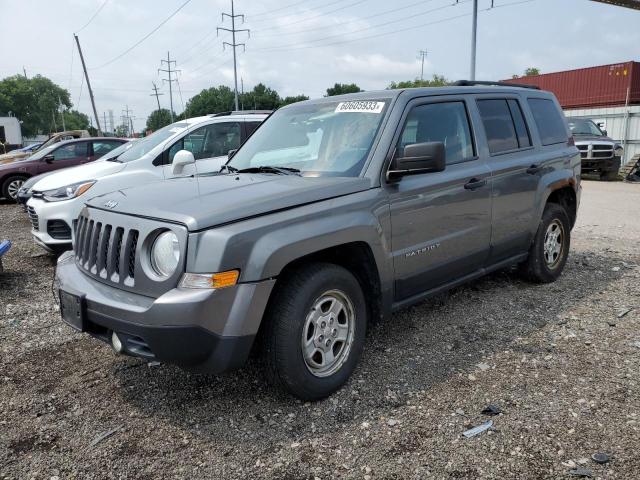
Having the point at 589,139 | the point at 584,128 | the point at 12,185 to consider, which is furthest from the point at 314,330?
the point at 584,128

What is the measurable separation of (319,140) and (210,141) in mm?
4010

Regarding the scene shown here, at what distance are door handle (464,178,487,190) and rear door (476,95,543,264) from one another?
0.18 metres

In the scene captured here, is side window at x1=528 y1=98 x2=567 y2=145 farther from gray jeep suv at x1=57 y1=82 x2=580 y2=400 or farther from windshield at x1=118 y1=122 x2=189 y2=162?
windshield at x1=118 y1=122 x2=189 y2=162

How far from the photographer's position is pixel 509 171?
14.9 feet

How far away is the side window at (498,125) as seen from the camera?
4504 millimetres

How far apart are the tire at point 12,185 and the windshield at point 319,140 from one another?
1107 cm

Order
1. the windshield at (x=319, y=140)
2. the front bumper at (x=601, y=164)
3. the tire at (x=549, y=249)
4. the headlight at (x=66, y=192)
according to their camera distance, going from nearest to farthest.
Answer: the windshield at (x=319, y=140)
the tire at (x=549, y=249)
the headlight at (x=66, y=192)
the front bumper at (x=601, y=164)

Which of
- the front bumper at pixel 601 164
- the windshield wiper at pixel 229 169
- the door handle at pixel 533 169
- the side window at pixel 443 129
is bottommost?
the front bumper at pixel 601 164

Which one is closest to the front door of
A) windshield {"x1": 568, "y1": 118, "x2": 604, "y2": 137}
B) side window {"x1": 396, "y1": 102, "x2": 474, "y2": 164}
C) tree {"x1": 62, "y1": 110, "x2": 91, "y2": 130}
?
side window {"x1": 396, "y1": 102, "x2": 474, "y2": 164}

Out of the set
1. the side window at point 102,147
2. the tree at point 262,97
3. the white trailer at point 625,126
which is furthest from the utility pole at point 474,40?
the tree at point 262,97

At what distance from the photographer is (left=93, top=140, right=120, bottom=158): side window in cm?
1273

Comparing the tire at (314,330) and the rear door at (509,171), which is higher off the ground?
the rear door at (509,171)

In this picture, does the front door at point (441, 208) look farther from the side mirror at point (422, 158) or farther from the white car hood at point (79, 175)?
the white car hood at point (79, 175)

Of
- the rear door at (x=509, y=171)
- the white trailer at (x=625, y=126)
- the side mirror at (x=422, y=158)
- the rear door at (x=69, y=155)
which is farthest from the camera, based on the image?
the white trailer at (x=625, y=126)
